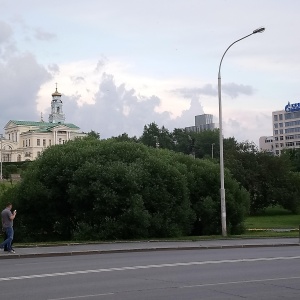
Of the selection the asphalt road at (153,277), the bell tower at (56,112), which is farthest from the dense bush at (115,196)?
the bell tower at (56,112)

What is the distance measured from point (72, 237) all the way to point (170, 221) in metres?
5.89

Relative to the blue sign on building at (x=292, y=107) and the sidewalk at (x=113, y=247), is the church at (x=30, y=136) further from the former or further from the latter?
the sidewalk at (x=113, y=247)

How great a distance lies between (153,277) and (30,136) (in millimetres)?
156182

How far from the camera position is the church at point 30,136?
16688cm

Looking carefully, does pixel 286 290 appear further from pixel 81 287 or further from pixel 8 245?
pixel 8 245

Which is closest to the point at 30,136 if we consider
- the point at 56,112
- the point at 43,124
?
the point at 43,124

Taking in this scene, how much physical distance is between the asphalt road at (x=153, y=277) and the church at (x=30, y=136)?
473 feet

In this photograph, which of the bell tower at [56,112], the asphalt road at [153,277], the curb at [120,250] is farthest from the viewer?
the bell tower at [56,112]

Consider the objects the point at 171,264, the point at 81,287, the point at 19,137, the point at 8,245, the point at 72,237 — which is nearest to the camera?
the point at 81,287

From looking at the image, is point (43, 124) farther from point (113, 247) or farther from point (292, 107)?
point (113, 247)

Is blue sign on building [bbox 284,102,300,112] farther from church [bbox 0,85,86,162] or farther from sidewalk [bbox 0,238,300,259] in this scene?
sidewalk [bbox 0,238,300,259]

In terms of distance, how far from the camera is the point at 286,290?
1277cm

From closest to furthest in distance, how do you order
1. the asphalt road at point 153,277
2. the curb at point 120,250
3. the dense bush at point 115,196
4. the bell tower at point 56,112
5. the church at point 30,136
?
the asphalt road at point 153,277 → the curb at point 120,250 → the dense bush at point 115,196 → the church at point 30,136 → the bell tower at point 56,112

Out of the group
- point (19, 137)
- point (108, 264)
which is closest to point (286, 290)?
point (108, 264)
